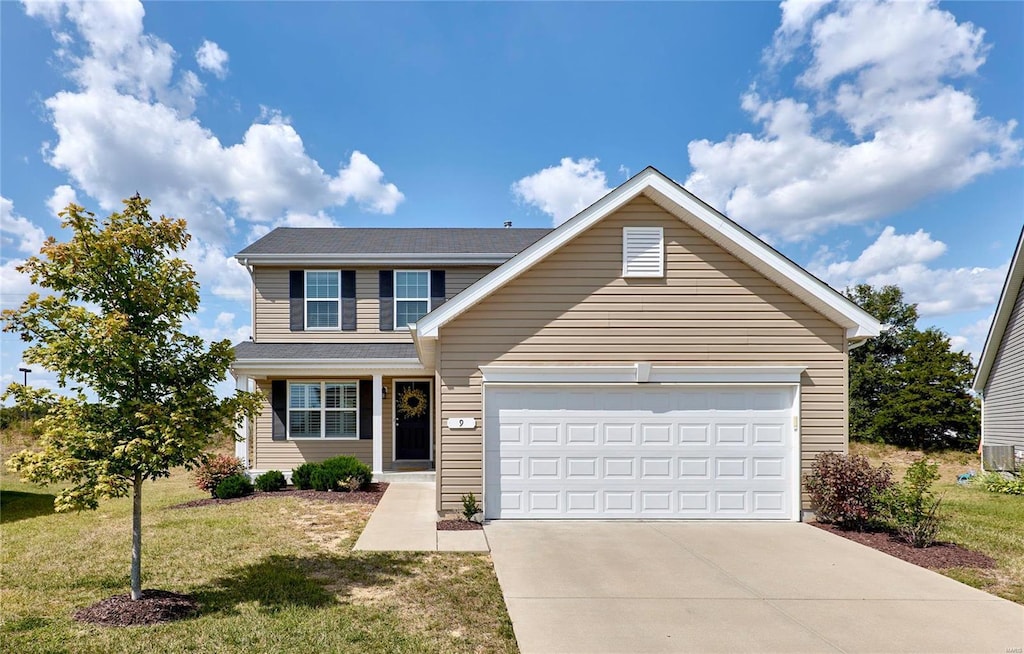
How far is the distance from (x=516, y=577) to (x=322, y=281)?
11309 millimetres

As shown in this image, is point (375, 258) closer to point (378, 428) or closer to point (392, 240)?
point (392, 240)

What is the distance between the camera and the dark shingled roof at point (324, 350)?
13742mm

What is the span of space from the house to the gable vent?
43.9 ft

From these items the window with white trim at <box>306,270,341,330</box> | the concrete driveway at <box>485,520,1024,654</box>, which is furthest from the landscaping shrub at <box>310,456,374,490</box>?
the concrete driveway at <box>485,520,1024,654</box>

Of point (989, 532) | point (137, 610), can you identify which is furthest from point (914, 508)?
point (137, 610)

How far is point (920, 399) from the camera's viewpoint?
1019 inches

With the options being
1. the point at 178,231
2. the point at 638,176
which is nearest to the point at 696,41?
the point at 638,176

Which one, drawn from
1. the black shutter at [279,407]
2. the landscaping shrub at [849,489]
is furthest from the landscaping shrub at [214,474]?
the landscaping shrub at [849,489]

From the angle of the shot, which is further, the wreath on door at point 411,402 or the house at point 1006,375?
the house at point 1006,375

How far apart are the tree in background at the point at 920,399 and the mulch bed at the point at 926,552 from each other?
71.3 ft

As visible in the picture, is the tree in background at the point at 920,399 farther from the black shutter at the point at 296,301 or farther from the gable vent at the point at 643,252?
the black shutter at the point at 296,301

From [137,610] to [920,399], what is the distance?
3092cm

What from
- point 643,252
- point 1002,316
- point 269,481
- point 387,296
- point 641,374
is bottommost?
point 269,481

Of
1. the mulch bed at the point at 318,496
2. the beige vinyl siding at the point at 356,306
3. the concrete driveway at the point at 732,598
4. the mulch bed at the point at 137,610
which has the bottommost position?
the mulch bed at the point at 318,496
